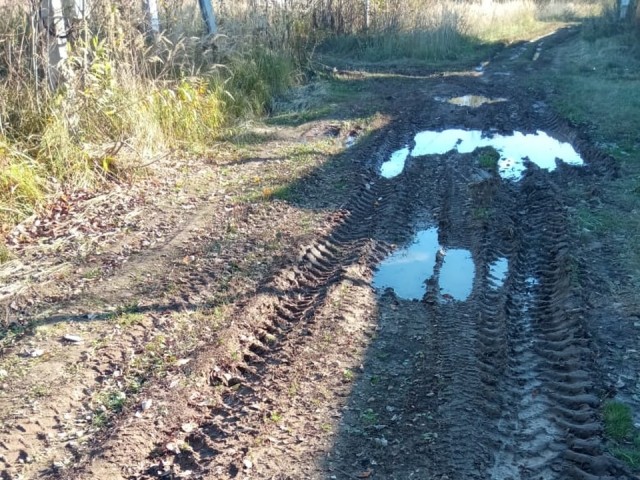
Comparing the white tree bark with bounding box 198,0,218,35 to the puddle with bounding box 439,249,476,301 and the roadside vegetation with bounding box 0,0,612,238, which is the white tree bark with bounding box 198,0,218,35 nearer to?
the roadside vegetation with bounding box 0,0,612,238

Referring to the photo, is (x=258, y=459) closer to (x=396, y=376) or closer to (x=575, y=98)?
(x=396, y=376)

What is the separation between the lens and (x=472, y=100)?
544 inches

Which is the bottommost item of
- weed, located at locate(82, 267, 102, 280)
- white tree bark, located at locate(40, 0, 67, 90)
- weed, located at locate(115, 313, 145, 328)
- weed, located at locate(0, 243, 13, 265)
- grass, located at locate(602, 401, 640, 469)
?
grass, located at locate(602, 401, 640, 469)

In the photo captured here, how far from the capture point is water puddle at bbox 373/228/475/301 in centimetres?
618

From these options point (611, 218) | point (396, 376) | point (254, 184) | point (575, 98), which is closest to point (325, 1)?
point (575, 98)

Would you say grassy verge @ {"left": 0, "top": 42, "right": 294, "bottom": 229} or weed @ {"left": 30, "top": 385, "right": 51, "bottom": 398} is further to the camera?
grassy verge @ {"left": 0, "top": 42, "right": 294, "bottom": 229}

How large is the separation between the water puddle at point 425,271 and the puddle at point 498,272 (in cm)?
19

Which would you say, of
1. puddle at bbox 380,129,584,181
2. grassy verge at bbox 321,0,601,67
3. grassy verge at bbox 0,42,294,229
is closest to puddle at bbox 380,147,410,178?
puddle at bbox 380,129,584,181

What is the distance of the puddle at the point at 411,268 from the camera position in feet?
20.5

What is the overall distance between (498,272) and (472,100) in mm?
8295

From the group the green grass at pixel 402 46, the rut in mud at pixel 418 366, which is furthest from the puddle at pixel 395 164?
the green grass at pixel 402 46

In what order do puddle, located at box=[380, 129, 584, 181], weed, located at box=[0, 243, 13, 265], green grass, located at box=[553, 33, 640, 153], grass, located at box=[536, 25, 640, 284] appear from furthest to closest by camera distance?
green grass, located at box=[553, 33, 640, 153] < puddle, located at box=[380, 129, 584, 181] < grass, located at box=[536, 25, 640, 284] < weed, located at box=[0, 243, 13, 265]

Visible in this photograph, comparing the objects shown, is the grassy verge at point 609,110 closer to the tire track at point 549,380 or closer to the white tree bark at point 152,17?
the tire track at point 549,380

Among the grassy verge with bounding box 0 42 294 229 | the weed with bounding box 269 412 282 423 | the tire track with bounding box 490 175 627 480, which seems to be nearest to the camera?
the tire track with bounding box 490 175 627 480
